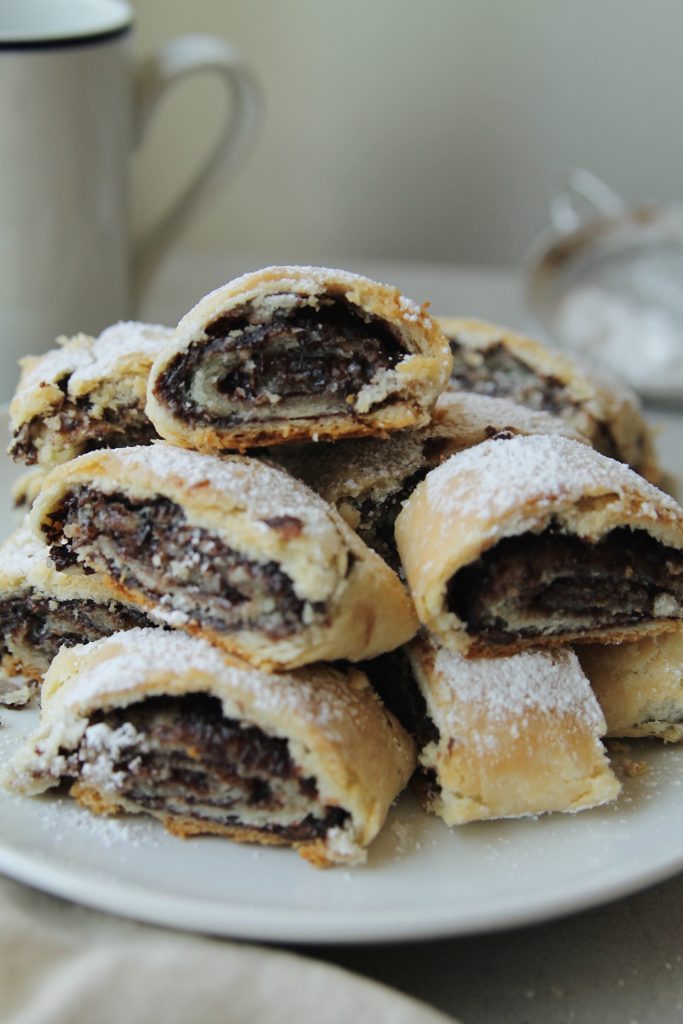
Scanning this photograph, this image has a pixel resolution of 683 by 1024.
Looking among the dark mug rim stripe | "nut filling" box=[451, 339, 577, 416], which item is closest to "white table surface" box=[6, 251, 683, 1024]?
"nut filling" box=[451, 339, 577, 416]

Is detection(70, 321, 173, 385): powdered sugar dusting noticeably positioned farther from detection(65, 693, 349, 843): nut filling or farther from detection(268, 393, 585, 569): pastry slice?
detection(65, 693, 349, 843): nut filling

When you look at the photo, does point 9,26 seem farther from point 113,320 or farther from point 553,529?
point 553,529

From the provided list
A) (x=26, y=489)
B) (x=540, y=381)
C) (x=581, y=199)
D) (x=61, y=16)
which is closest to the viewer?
(x=26, y=489)

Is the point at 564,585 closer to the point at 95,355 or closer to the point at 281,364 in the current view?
the point at 281,364

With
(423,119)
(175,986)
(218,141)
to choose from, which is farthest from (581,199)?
(175,986)

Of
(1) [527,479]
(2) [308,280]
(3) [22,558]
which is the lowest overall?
(3) [22,558]

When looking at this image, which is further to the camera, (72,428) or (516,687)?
(72,428)

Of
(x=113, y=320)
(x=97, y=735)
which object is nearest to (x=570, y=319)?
(x=113, y=320)

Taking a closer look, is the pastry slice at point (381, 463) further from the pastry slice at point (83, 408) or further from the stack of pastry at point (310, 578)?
the pastry slice at point (83, 408)
